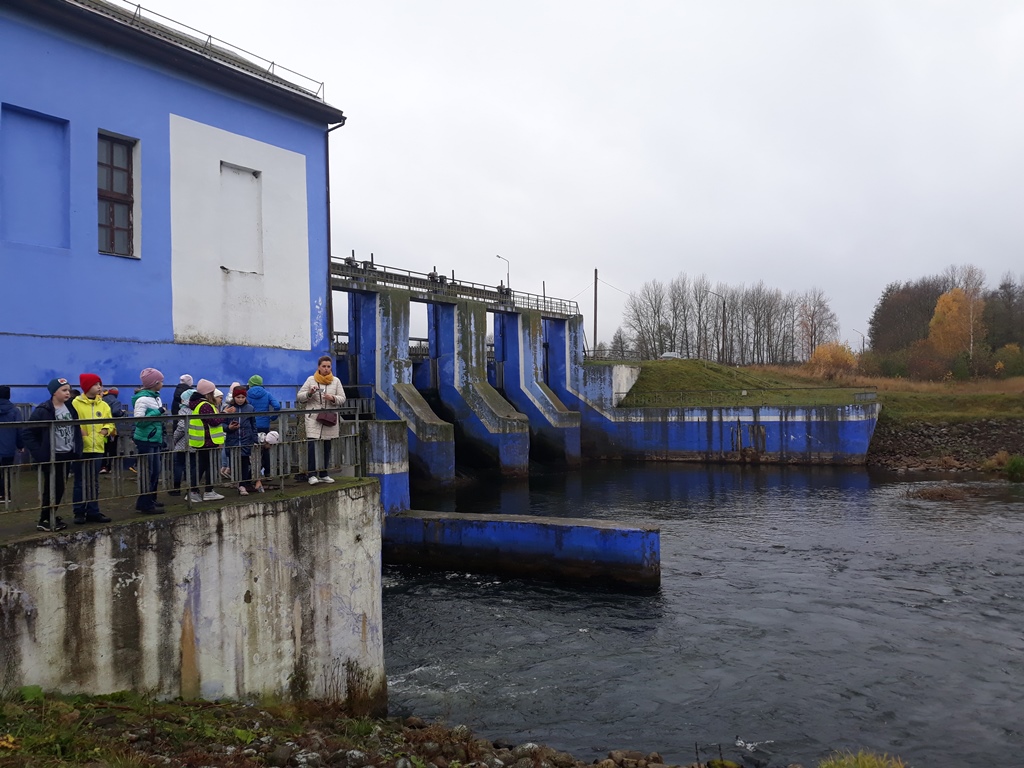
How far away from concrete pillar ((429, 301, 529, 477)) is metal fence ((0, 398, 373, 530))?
2015cm

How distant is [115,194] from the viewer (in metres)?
12.1

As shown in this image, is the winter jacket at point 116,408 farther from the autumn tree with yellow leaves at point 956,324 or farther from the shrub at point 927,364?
the autumn tree with yellow leaves at point 956,324

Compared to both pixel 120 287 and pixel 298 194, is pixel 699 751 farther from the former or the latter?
pixel 298 194

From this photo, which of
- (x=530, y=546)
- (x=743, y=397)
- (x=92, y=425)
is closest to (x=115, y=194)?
(x=92, y=425)

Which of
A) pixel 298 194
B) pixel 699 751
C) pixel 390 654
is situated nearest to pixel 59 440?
pixel 390 654

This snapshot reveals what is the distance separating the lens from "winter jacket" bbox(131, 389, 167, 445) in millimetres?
6871

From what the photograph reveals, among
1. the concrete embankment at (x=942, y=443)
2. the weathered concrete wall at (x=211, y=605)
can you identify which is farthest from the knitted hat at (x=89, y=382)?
the concrete embankment at (x=942, y=443)

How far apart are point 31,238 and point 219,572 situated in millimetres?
7500

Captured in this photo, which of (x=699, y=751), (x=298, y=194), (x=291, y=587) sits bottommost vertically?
(x=699, y=751)

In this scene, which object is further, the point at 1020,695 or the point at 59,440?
the point at 1020,695

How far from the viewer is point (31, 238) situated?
36.3ft

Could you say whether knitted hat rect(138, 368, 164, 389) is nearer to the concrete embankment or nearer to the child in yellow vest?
the child in yellow vest

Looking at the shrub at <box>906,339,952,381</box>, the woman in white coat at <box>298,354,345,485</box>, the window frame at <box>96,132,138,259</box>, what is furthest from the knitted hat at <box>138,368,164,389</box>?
the shrub at <box>906,339,952,381</box>

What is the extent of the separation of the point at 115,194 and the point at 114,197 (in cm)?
5
